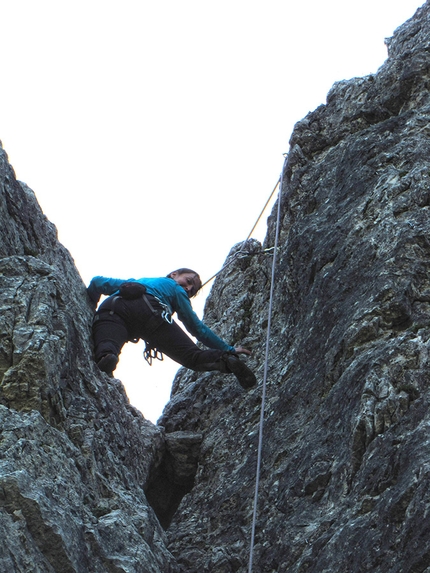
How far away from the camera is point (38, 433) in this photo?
830cm

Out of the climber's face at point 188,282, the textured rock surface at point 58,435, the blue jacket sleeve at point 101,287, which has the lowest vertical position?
the textured rock surface at point 58,435

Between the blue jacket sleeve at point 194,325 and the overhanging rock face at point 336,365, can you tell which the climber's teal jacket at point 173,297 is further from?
the overhanging rock face at point 336,365

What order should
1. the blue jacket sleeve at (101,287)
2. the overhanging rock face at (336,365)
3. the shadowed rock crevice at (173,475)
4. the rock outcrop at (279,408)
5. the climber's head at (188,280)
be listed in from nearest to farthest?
the rock outcrop at (279,408) < the overhanging rock face at (336,365) < the shadowed rock crevice at (173,475) < the blue jacket sleeve at (101,287) < the climber's head at (188,280)

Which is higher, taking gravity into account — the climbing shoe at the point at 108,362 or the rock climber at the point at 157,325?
the rock climber at the point at 157,325

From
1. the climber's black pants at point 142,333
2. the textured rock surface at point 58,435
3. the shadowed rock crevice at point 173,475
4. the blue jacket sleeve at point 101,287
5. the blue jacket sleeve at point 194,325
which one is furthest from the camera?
the blue jacket sleeve at point 194,325

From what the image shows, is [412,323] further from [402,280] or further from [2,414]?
[2,414]

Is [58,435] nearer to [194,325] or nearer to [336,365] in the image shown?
[336,365]

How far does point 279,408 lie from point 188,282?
2.77 metres

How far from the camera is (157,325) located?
1150 cm

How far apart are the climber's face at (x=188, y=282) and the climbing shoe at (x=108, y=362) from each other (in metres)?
2.42

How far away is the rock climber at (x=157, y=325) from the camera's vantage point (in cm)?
1094

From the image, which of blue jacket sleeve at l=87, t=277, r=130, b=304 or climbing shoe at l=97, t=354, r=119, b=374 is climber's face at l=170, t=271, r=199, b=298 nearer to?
blue jacket sleeve at l=87, t=277, r=130, b=304

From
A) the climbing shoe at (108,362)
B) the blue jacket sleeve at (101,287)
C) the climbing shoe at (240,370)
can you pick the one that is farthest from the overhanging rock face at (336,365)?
the blue jacket sleeve at (101,287)

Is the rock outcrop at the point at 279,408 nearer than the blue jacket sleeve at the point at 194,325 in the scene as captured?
Yes
